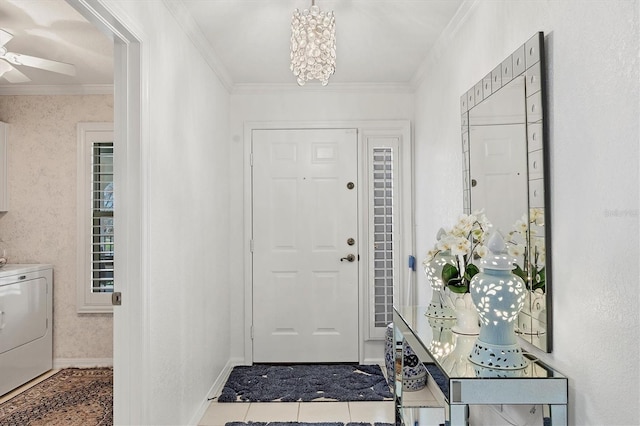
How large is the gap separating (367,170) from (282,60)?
48.7 inches

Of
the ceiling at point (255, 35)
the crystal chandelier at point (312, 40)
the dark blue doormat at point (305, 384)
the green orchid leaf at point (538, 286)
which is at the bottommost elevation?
the dark blue doormat at point (305, 384)

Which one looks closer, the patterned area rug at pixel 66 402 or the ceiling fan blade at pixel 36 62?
the ceiling fan blade at pixel 36 62

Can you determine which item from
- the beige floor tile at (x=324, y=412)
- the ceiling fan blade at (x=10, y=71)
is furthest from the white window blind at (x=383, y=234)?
the ceiling fan blade at (x=10, y=71)

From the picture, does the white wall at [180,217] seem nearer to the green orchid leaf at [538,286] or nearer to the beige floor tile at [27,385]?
the beige floor tile at [27,385]

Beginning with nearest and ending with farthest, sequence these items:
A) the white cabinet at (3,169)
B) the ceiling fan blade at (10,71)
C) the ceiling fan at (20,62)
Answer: the ceiling fan at (20,62) < the ceiling fan blade at (10,71) < the white cabinet at (3,169)

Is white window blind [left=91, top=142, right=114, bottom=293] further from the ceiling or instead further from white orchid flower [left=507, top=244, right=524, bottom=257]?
white orchid flower [left=507, top=244, right=524, bottom=257]

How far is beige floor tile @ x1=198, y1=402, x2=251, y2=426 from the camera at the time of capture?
2.83 meters

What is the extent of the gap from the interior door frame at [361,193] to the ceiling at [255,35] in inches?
15.8

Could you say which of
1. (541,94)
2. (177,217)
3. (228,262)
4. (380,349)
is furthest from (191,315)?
(541,94)

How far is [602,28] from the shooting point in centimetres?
126

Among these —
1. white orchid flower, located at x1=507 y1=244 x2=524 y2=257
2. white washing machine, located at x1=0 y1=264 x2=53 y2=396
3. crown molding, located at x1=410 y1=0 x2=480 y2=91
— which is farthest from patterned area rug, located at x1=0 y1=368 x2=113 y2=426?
crown molding, located at x1=410 y1=0 x2=480 y2=91

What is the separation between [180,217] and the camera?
252 cm

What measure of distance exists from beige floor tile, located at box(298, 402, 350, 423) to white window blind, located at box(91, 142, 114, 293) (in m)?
2.08

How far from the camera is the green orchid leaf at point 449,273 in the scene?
1909 millimetres
